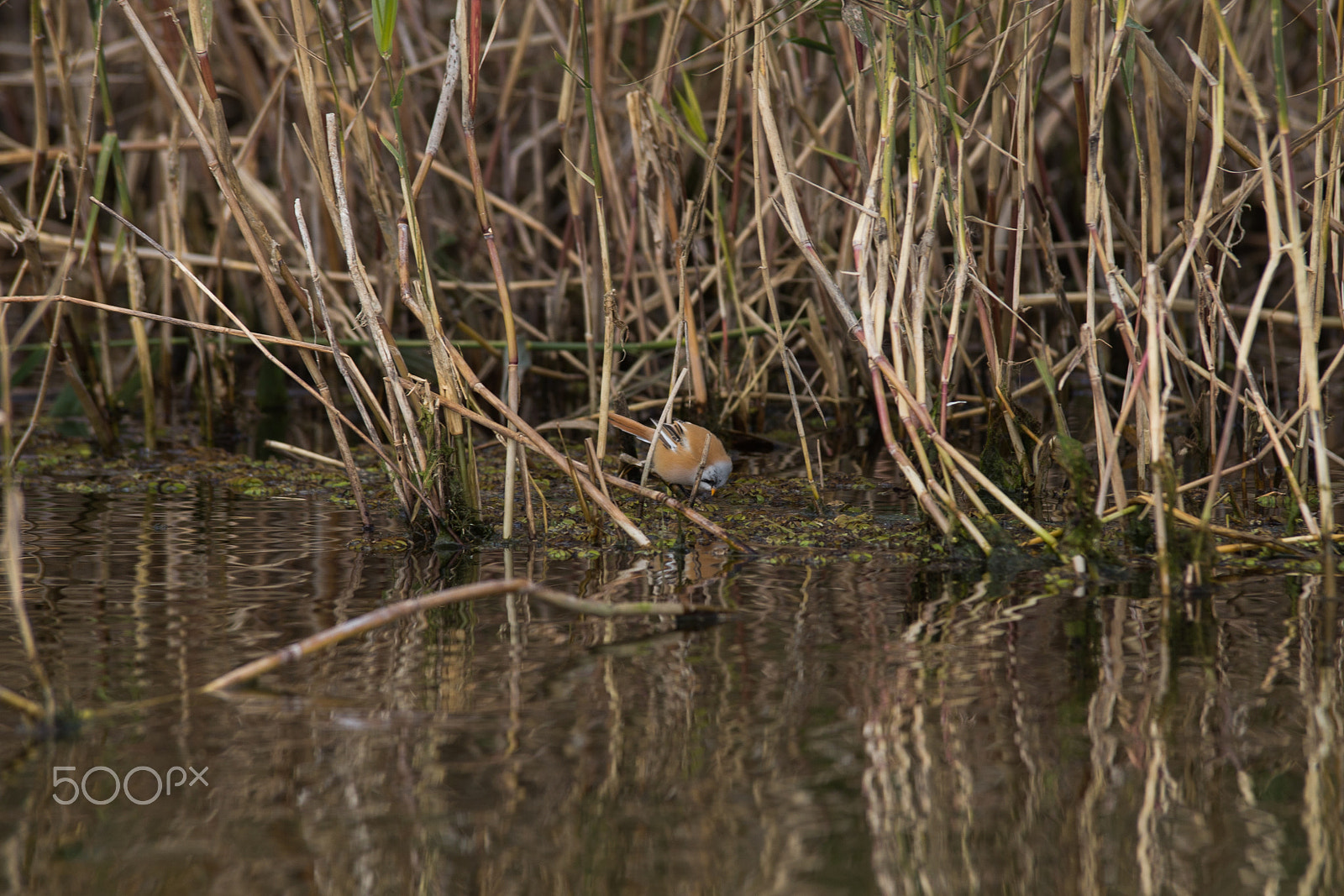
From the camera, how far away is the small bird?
8.75 ft

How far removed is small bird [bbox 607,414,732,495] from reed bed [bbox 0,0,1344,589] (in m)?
0.18

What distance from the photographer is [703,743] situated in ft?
4.97

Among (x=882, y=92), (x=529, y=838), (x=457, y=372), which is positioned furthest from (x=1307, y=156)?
(x=529, y=838)

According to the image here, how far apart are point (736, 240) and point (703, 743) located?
2.35 m

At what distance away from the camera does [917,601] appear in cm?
208

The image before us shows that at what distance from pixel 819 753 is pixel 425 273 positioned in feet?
3.89

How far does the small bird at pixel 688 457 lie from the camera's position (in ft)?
8.75

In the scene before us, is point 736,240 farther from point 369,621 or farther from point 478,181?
point 369,621

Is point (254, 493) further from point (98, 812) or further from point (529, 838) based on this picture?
point (529, 838)

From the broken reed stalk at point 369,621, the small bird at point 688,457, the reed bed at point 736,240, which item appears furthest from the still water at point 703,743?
the small bird at point 688,457

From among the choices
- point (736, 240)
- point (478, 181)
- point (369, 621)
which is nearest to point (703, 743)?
point (369, 621)

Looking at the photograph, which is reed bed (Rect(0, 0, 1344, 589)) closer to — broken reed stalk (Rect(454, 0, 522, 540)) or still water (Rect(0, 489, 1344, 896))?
broken reed stalk (Rect(454, 0, 522, 540))

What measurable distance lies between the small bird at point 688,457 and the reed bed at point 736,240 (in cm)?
18

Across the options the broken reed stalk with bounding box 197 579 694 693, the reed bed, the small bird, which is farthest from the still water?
the small bird
